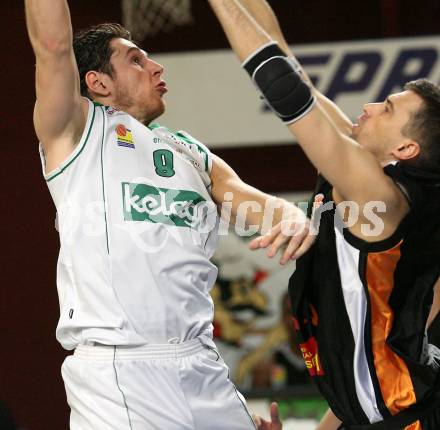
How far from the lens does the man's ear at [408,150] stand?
3244 millimetres

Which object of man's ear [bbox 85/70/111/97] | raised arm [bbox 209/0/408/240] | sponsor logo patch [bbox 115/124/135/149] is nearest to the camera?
raised arm [bbox 209/0/408/240]

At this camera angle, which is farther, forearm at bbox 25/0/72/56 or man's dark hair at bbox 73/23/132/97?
man's dark hair at bbox 73/23/132/97

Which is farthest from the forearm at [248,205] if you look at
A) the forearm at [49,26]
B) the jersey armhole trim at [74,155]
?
the forearm at [49,26]

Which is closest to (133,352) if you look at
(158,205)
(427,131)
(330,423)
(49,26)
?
(158,205)

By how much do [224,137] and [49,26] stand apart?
5.58 m

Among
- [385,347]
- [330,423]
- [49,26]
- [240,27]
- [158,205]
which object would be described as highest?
[240,27]

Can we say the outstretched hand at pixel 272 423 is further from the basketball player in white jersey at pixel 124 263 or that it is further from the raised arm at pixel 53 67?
the raised arm at pixel 53 67

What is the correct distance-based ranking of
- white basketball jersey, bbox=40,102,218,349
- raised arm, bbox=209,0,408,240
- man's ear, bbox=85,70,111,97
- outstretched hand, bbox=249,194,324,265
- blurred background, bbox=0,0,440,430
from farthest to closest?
blurred background, bbox=0,0,440,430, man's ear, bbox=85,70,111,97, white basketball jersey, bbox=40,102,218,349, outstretched hand, bbox=249,194,324,265, raised arm, bbox=209,0,408,240

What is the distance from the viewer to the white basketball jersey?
3467mm

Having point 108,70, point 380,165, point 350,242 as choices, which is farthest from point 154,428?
point 108,70

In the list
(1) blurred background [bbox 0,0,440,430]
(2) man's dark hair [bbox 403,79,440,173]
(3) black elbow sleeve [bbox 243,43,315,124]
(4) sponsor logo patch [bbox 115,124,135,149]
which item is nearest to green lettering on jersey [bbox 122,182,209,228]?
(4) sponsor logo patch [bbox 115,124,135,149]

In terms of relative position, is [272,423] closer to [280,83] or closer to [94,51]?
[280,83]

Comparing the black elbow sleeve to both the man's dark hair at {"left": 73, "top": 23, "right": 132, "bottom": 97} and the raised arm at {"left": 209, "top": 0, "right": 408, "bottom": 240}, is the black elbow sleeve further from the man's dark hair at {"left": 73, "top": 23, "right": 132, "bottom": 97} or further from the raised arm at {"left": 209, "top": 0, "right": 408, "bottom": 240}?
the man's dark hair at {"left": 73, "top": 23, "right": 132, "bottom": 97}

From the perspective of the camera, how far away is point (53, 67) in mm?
3393
